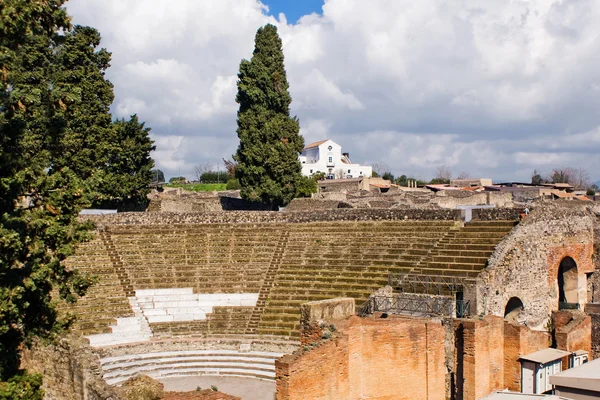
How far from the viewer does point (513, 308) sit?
1884 cm

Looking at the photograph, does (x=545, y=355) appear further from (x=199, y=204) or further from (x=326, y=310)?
(x=199, y=204)

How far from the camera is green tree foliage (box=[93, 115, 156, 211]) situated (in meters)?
31.1

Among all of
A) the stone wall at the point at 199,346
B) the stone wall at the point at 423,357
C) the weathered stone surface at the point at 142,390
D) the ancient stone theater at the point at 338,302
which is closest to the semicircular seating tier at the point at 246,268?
the ancient stone theater at the point at 338,302

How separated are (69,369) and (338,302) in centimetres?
658

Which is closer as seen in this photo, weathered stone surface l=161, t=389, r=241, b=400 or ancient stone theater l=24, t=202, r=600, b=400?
weathered stone surface l=161, t=389, r=241, b=400

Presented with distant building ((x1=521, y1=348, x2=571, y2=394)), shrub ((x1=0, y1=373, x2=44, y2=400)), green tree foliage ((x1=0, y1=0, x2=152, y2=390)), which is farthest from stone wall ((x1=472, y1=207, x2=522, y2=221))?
shrub ((x1=0, y1=373, x2=44, y2=400))

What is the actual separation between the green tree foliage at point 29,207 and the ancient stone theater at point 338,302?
4.57 ft

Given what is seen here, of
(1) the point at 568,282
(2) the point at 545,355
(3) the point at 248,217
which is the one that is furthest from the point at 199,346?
(1) the point at 568,282

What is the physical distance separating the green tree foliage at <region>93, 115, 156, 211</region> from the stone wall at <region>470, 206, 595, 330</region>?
20768 millimetres

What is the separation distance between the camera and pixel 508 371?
1541 centimetres

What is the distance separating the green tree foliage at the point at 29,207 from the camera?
37.5 feet

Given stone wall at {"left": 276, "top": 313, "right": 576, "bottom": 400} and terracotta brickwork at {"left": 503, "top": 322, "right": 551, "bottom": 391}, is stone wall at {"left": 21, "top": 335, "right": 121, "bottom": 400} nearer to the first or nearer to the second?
stone wall at {"left": 276, "top": 313, "right": 576, "bottom": 400}

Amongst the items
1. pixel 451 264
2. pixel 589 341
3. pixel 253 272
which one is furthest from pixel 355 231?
pixel 589 341

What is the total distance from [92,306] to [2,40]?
11.3 metres
